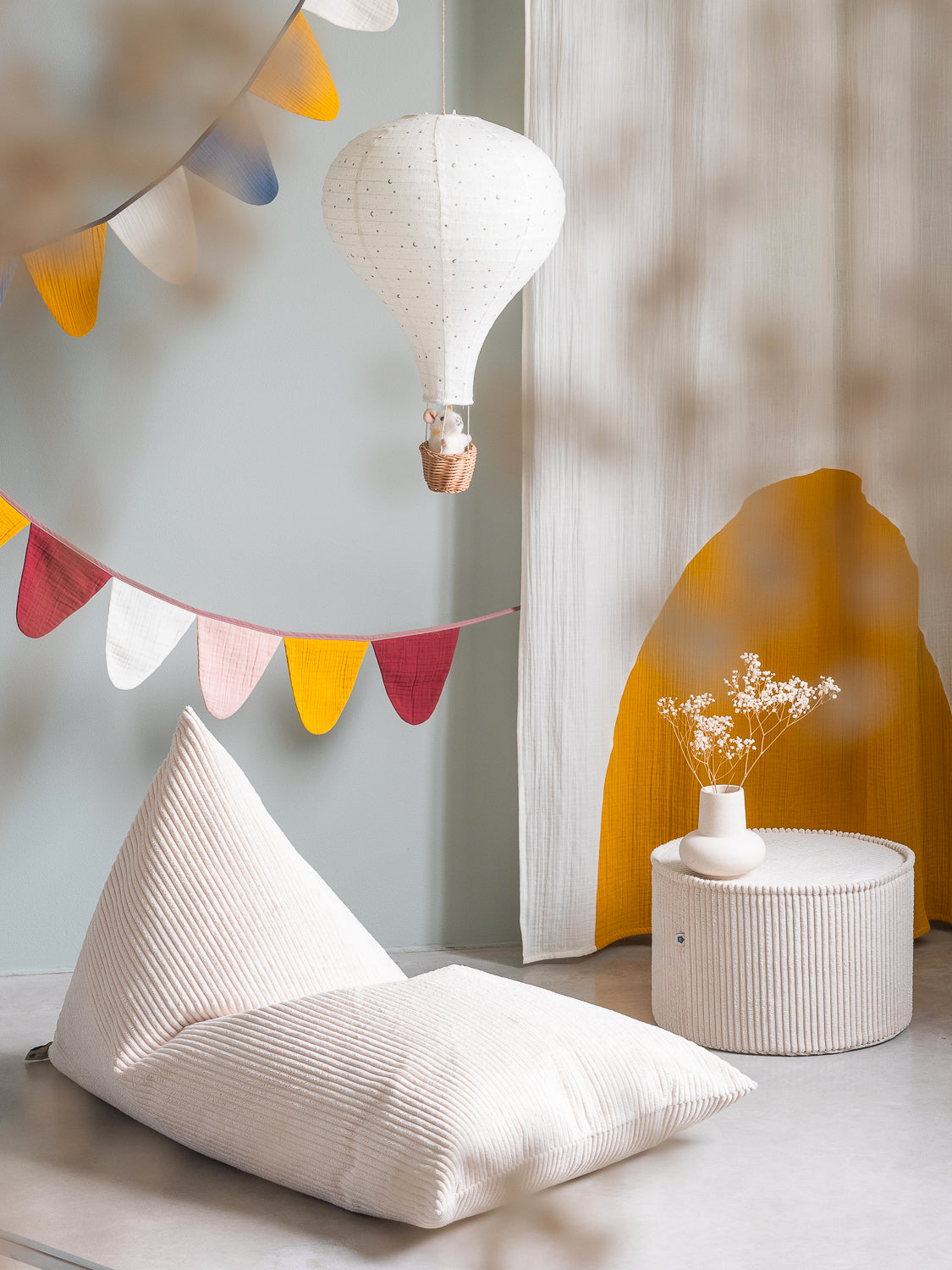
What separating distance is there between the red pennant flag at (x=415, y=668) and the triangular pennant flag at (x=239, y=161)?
137cm

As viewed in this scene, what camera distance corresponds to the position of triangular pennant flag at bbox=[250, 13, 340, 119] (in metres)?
0.37

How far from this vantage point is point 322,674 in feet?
6.17

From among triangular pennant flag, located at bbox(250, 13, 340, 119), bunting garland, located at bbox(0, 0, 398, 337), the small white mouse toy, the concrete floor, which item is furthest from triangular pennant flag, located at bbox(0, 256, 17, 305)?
the small white mouse toy

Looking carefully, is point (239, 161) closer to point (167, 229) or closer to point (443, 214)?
point (167, 229)

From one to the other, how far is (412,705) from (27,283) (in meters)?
1.79

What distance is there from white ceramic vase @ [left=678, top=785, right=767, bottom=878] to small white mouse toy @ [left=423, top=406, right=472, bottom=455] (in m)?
0.66

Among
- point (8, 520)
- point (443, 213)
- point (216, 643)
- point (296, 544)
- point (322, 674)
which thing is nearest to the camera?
point (443, 213)

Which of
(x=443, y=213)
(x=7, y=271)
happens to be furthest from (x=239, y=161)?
(x=443, y=213)

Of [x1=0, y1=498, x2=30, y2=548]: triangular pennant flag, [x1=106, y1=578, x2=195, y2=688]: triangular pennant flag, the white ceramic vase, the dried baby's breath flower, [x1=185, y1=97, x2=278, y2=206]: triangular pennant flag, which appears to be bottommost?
the white ceramic vase

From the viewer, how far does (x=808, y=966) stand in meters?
1.71

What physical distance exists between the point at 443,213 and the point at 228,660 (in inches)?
29.9

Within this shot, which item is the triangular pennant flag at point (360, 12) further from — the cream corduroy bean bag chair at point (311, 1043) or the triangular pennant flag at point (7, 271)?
the cream corduroy bean bag chair at point (311, 1043)

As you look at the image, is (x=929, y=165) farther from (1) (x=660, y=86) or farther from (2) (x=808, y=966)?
(2) (x=808, y=966)

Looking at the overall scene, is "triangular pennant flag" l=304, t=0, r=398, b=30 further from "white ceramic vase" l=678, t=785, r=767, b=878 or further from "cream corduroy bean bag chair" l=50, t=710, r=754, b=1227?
"white ceramic vase" l=678, t=785, r=767, b=878
